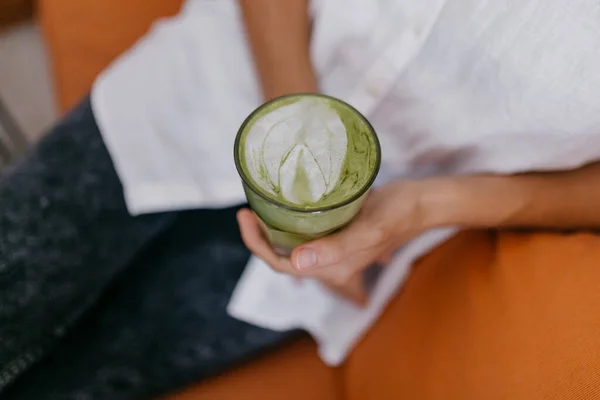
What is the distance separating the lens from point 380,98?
0.68 m

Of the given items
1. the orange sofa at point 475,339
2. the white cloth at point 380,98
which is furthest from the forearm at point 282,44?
the orange sofa at point 475,339

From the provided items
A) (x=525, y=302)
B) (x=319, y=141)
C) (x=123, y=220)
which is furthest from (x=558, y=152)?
(x=123, y=220)

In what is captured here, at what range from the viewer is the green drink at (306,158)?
0.48 m

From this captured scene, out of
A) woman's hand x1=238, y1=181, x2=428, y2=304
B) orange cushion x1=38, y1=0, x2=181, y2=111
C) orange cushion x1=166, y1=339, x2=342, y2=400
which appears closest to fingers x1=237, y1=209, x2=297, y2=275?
woman's hand x1=238, y1=181, x2=428, y2=304

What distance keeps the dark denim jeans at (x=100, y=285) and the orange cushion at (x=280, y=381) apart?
0.06ft

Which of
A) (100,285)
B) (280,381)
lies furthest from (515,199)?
(100,285)

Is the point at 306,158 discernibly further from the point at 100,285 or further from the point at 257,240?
the point at 100,285

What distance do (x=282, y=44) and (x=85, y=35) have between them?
17.8 inches

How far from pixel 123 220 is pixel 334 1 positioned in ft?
1.29

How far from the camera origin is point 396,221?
634 mm

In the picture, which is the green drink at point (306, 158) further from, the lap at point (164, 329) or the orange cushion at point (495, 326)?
the lap at point (164, 329)

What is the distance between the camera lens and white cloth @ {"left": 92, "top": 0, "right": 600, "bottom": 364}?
566 mm

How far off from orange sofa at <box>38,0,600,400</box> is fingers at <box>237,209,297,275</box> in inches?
7.7

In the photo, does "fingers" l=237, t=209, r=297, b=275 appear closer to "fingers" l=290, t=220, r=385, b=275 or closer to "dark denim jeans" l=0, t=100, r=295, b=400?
"fingers" l=290, t=220, r=385, b=275
